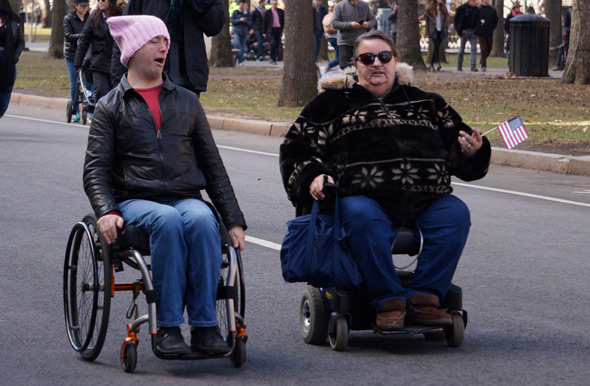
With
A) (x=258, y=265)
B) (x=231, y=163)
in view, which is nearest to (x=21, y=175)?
(x=231, y=163)

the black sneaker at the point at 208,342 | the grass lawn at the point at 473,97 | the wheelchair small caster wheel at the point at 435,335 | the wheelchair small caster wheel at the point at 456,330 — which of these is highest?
the black sneaker at the point at 208,342

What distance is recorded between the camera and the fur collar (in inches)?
217

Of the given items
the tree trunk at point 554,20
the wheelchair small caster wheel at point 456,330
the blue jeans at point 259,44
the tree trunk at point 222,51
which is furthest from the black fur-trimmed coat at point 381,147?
the blue jeans at point 259,44

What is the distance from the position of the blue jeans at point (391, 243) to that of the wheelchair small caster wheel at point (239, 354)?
25.6 inches

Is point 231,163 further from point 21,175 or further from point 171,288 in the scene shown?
point 171,288

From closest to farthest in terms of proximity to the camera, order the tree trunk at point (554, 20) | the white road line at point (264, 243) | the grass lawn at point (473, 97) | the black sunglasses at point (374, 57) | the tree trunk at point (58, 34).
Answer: the black sunglasses at point (374, 57) < the white road line at point (264, 243) < the grass lawn at point (473, 97) < the tree trunk at point (554, 20) < the tree trunk at point (58, 34)

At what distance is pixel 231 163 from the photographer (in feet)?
41.9

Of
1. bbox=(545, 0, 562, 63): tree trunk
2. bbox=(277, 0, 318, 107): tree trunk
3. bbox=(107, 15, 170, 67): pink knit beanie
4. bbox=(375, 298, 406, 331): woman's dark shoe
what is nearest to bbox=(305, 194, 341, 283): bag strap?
bbox=(375, 298, 406, 331): woman's dark shoe

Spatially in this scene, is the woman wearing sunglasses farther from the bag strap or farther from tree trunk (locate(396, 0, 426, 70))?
tree trunk (locate(396, 0, 426, 70))

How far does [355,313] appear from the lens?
17.3 feet

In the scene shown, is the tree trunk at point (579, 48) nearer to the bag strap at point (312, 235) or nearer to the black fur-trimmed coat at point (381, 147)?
the black fur-trimmed coat at point (381, 147)

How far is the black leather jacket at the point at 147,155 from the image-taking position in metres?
5.04

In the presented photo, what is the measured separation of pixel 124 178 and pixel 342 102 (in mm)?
1091

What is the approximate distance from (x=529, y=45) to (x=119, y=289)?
887 inches
